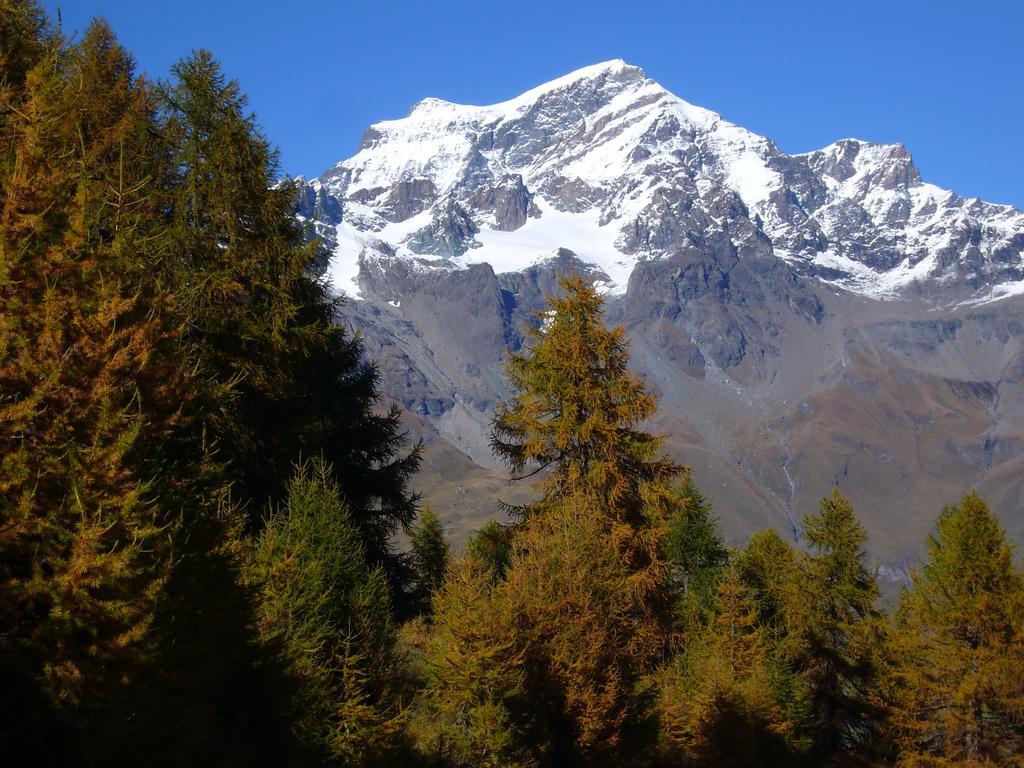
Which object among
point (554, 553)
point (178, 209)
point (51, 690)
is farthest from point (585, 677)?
point (178, 209)

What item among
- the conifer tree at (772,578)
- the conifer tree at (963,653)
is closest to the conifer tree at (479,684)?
the conifer tree at (963,653)

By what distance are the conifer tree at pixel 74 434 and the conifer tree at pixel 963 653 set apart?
1004 inches

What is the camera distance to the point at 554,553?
16828 mm

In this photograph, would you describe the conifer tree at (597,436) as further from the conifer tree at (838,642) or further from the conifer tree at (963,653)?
the conifer tree at (838,642)

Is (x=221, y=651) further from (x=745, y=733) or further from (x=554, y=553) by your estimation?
(x=745, y=733)

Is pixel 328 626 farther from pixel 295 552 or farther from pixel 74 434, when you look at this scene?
pixel 74 434

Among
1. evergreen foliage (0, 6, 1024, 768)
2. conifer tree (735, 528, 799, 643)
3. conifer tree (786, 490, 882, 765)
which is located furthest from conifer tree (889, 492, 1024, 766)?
conifer tree (735, 528, 799, 643)

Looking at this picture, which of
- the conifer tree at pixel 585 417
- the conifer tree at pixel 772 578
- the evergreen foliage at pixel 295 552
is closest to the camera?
the evergreen foliage at pixel 295 552

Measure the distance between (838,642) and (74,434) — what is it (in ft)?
94.4

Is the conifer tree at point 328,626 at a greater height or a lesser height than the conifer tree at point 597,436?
lesser

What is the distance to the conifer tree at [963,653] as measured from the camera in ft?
82.6

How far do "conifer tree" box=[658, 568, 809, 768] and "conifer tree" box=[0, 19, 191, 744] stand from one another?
53.5ft

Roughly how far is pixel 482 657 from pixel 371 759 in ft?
7.74

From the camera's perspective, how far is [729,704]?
866 inches
